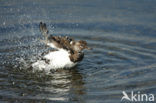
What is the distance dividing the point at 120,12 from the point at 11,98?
644cm

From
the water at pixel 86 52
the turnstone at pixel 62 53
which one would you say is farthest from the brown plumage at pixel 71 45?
the water at pixel 86 52

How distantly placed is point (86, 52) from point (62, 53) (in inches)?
55.1

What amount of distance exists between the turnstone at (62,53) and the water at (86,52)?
24 centimetres

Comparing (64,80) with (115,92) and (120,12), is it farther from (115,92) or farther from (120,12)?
(120,12)

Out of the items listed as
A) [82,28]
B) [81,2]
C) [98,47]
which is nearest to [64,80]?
[98,47]

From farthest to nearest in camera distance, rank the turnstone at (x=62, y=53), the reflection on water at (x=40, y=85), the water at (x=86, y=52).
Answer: the turnstone at (x=62, y=53) < the water at (x=86, y=52) < the reflection on water at (x=40, y=85)

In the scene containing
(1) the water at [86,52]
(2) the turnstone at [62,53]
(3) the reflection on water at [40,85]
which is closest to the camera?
(3) the reflection on water at [40,85]

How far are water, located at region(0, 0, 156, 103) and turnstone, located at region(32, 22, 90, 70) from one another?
0.24m

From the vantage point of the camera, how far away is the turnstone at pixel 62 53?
9872 mm

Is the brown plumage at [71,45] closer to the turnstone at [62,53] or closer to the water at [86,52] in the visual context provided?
the turnstone at [62,53]

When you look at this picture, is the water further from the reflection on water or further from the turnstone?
the turnstone

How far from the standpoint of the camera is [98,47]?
1129 centimetres

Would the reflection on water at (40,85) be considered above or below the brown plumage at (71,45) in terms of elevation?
below

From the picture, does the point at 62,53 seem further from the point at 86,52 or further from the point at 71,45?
the point at 86,52
